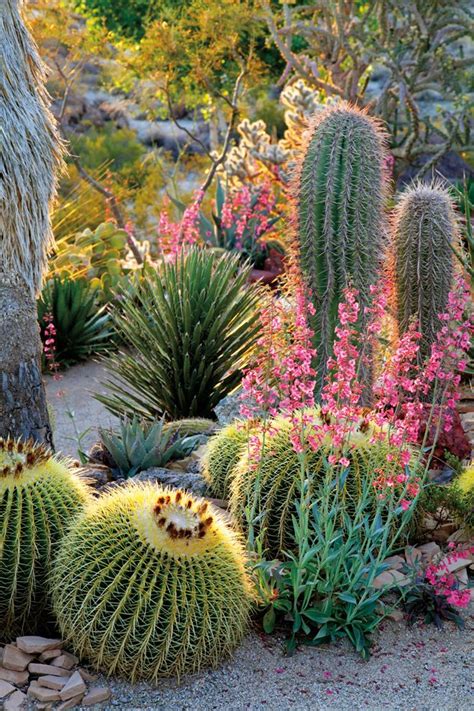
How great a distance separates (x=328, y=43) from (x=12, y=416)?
10.4m

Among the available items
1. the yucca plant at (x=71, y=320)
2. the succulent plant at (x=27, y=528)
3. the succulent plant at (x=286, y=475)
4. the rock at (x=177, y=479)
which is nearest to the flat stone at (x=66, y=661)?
the succulent plant at (x=27, y=528)

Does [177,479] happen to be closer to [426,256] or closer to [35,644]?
[35,644]

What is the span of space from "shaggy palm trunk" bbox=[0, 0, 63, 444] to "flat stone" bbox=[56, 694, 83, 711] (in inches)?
58.2

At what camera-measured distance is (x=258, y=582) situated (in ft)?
12.1

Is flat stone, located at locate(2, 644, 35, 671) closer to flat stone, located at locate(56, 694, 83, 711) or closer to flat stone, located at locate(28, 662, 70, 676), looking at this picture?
flat stone, located at locate(28, 662, 70, 676)

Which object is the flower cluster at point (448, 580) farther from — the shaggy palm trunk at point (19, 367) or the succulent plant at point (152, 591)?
the shaggy palm trunk at point (19, 367)

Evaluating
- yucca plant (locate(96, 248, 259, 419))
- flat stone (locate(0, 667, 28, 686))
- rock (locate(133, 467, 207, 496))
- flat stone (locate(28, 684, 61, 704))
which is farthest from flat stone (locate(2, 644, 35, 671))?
yucca plant (locate(96, 248, 259, 419))

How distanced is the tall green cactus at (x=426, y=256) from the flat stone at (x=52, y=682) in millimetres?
2957

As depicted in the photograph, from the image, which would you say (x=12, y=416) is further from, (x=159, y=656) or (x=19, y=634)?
(x=159, y=656)

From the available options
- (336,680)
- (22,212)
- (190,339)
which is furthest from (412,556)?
(190,339)

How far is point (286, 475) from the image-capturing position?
3980 millimetres

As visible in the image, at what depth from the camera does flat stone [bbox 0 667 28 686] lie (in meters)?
3.35

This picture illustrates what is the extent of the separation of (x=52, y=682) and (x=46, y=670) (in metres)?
0.08

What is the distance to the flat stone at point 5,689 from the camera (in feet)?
10.7
